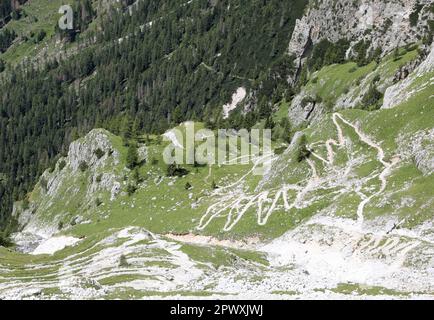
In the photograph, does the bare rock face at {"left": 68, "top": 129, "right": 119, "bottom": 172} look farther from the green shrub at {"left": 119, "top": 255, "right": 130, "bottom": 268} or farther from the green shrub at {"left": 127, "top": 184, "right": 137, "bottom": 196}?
the green shrub at {"left": 119, "top": 255, "right": 130, "bottom": 268}

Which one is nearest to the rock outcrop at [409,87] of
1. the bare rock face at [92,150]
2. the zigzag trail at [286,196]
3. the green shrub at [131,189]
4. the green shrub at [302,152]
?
the zigzag trail at [286,196]

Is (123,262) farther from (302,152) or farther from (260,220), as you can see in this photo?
(302,152)

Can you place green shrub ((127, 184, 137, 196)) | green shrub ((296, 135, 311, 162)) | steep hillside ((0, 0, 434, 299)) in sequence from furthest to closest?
1. green shrub ((127, 184, 137, 196))
2. green shrub ((296, 135, 311, 162))
3. steep hillside ((0, 0, 434, 299))

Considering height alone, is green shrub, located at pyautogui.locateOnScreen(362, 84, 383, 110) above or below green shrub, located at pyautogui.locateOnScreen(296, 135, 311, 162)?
above

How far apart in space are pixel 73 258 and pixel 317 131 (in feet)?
191

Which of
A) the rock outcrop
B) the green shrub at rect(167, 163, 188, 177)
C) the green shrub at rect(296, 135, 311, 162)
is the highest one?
the rock outcrop

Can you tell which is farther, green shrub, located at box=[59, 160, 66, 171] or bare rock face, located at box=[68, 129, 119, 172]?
green shrub, located at box=[59, 160, 66, 171]

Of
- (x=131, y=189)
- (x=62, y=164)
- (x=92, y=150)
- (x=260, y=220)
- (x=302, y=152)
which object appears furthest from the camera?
(x=62, y=164)

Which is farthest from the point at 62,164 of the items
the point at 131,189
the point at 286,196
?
the point at 286,196

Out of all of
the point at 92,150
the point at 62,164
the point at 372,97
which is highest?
the point at 372,97

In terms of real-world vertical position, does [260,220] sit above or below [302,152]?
below

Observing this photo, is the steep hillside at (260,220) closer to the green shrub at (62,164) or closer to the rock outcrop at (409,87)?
the rock outcrop at (409,87)

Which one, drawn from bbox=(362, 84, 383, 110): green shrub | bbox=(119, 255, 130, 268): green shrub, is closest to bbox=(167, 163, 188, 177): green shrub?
bbox=(362, 84, 383, 110): green shrub
